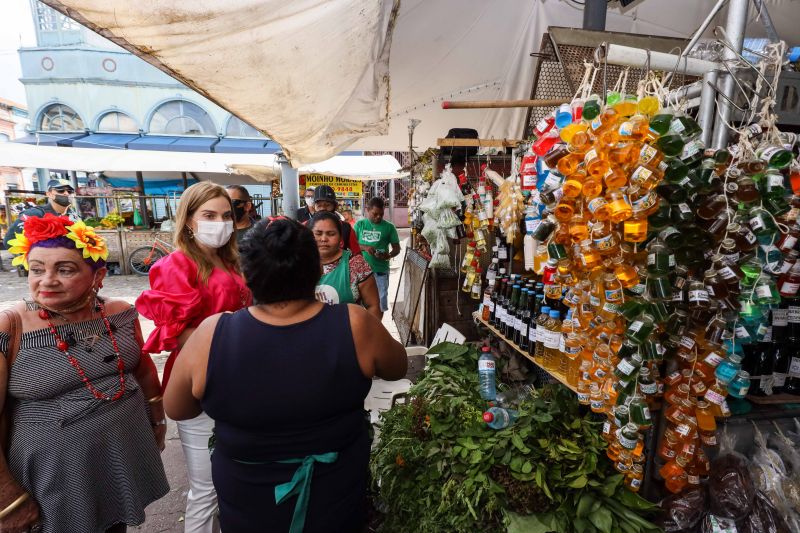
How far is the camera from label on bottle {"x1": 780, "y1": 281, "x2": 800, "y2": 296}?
5.04 feet

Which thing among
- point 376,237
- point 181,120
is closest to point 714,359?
point 376,237

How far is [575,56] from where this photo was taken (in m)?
2.73

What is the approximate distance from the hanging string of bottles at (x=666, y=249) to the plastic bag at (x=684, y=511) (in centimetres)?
8

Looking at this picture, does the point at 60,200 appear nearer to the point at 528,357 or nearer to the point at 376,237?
the point at 376,237

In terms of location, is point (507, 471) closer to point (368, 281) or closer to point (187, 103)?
point (368, 281)

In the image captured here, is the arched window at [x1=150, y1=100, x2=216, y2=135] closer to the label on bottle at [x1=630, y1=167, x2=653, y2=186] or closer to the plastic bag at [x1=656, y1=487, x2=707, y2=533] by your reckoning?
the label on bottle at [x1=630, y1=167, x2=653, y2=186]

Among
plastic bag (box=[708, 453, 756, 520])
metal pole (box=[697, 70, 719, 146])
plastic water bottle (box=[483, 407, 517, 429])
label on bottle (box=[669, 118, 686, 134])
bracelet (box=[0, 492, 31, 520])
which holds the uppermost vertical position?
metal pole (box=[697, 70, 719, 146])

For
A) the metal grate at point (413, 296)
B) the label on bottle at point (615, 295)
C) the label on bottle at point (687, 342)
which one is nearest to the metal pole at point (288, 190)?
the metal grate at point (413, 296)

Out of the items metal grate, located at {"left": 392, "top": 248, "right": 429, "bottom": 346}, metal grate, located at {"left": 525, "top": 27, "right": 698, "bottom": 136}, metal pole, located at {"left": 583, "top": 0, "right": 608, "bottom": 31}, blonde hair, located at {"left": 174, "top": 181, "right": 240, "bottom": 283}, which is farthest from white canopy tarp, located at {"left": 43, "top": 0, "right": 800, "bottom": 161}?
metal grate, located at {"left": 392, "top": 248, "right": 429, "bottom": 346}

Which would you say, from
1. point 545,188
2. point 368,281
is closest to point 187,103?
point 368,281

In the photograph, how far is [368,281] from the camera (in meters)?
2.61

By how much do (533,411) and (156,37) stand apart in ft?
7.86

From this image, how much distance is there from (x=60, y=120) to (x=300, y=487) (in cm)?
1968

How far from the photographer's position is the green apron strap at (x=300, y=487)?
1.28 meters
